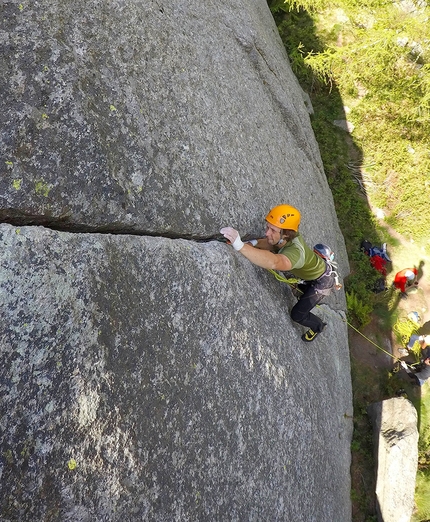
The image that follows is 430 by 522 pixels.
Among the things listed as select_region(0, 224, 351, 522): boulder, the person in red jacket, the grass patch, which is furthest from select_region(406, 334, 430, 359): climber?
select_region(0, 224, 351, 522): boulder

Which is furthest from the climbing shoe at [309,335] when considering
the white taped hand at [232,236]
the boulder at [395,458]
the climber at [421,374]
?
the climber at [421,374]

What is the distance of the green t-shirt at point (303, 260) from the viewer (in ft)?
17.7

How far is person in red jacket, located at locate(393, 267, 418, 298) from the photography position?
1057 cm

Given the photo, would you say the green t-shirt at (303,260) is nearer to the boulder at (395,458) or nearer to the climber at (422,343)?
the boulder at (395,458)

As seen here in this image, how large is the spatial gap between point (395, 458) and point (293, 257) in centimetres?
547

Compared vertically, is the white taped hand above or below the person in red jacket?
above

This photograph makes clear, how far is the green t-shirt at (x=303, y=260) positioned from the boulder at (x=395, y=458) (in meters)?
4.33

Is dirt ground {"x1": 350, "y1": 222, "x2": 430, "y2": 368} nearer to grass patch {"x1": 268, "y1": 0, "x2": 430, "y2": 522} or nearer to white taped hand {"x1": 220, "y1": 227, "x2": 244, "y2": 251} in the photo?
grass patch {"x1": 268, "y1": 0, "x2": 430, "y2": 522}

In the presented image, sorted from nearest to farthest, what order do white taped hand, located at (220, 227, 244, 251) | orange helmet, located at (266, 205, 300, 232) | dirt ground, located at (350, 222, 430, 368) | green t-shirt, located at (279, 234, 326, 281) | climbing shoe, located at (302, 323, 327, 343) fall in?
1. white taped hand, located at (220, 227, 244, 251)
2. orange helmet, located at (266, 205, 300, 232)
3. green t-shirt, located at (279, 234, 326, 281)
4. climbing shoe, located at (302, 323, 327, 343)
5. dirt ground, located at (350, 222, 430, 368)

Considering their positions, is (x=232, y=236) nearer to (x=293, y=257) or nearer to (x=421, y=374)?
(x=293, y=257)

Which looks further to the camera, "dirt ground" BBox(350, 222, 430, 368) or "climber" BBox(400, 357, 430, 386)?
"dirt ground" BBox(350, 222, 430, 368)

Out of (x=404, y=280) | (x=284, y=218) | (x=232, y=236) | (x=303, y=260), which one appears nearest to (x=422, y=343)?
(x=404, y=280)

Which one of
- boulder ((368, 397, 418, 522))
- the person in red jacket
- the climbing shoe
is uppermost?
the climbing shoe

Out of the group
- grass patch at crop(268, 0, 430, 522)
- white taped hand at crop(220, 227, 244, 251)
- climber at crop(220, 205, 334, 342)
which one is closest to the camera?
white taped hand at crop(220, 227, 244, 251)
